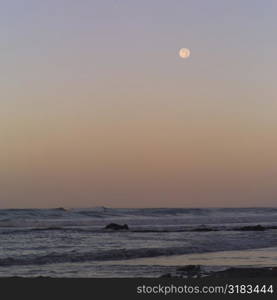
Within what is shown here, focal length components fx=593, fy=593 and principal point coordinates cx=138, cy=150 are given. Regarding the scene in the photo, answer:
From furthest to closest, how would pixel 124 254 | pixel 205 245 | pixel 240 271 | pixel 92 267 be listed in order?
pixel 205 245, pixel 124 254, pixel 92 267, pixel 240 271

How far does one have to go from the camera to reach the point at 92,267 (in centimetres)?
2295

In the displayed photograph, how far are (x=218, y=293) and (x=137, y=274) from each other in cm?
848

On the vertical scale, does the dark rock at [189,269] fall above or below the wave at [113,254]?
below

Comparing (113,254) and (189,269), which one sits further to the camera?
(113,254)

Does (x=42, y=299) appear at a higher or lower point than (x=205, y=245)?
lower

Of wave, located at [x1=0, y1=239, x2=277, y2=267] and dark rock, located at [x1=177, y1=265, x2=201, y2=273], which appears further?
wave, located at [x1=0, y1=239, x2=277, y2=267]

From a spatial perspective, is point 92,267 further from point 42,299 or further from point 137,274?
point 42,299

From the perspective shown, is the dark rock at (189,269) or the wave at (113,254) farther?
the wave at (113,254)

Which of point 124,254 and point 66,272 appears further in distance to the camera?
point 124,254

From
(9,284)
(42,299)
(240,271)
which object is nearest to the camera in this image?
(42,299)

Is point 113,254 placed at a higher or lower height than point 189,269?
higher

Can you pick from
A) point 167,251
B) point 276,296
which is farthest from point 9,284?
point 167,251

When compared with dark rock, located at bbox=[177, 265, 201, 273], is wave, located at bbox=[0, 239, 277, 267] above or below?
above

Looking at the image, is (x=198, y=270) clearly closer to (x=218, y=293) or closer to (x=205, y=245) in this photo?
(x=218, y=293)
